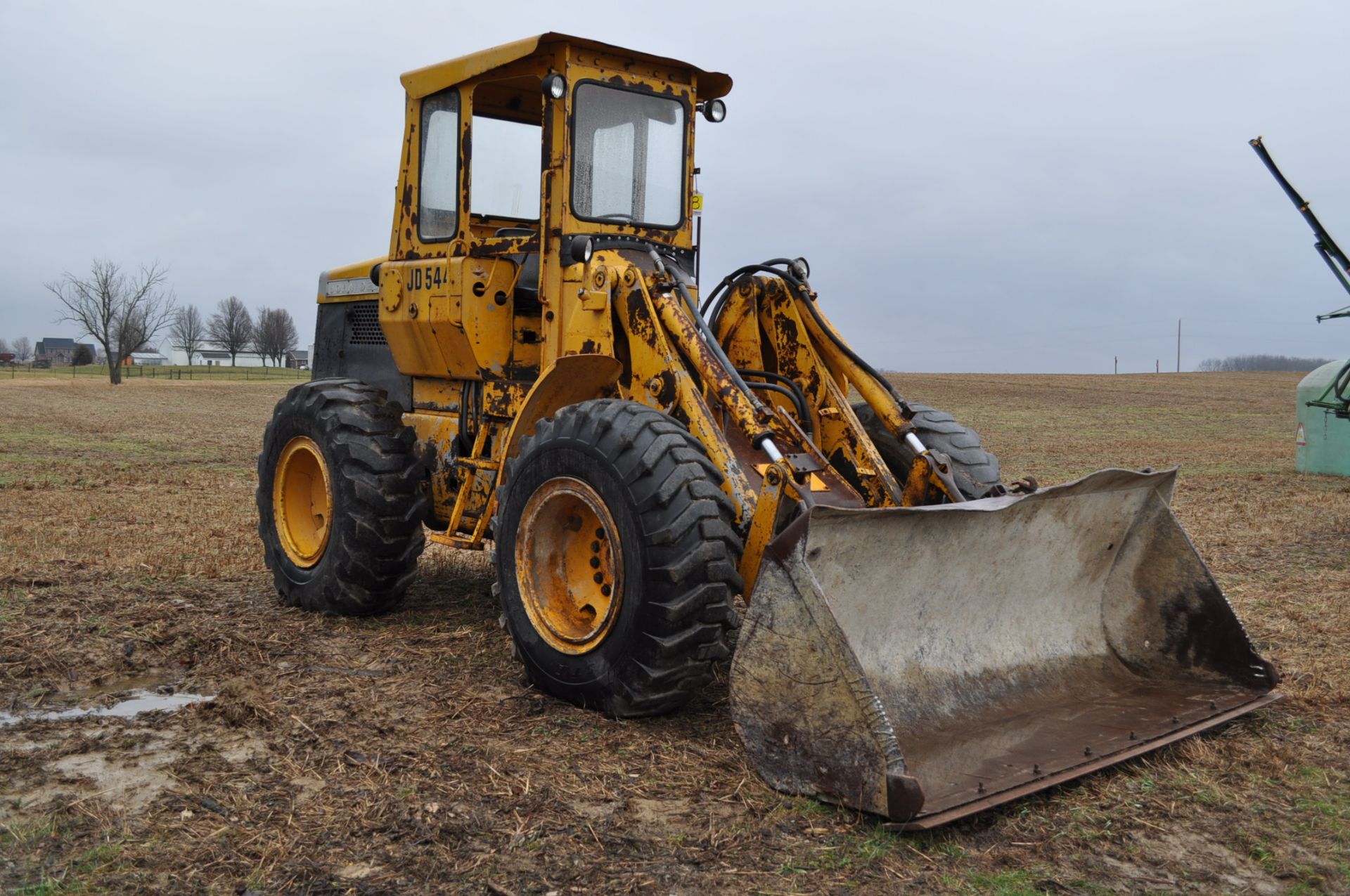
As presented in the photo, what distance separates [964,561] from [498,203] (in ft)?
11.4

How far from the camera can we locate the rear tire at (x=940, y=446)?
18.5ft

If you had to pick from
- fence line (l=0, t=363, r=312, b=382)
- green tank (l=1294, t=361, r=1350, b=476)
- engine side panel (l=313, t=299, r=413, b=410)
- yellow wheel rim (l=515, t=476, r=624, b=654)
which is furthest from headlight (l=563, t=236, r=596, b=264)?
fence line (l=0, t=363, r=312, b=382)

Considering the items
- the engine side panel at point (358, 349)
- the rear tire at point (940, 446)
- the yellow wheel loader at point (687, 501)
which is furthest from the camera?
the engine side panel at point (358, 349)

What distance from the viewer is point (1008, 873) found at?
354 centimetres

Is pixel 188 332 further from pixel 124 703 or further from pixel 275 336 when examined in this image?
pixel 124 703

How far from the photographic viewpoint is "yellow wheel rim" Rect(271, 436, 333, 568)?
→ 6992mm

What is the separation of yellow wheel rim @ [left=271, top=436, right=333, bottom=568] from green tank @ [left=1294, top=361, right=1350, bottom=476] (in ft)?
42.6

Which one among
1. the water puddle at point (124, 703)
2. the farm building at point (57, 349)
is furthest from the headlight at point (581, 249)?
the farm building at point (57, 349)

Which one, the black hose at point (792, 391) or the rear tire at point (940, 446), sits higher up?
the black hose at point (792, 391)

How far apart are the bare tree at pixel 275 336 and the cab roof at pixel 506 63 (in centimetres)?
9243

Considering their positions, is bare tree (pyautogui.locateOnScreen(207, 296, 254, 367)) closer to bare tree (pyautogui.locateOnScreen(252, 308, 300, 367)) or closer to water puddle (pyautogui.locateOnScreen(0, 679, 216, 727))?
bare tree (pyautogui.locateOnScreen(252, 308, 300, 367))

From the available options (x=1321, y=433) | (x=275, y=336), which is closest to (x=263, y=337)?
(x=275, y=336)

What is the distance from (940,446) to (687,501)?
1.70 metres

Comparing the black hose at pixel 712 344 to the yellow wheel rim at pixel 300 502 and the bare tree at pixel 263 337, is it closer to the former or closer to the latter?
the yellow wheel rim at pixel 300 502
